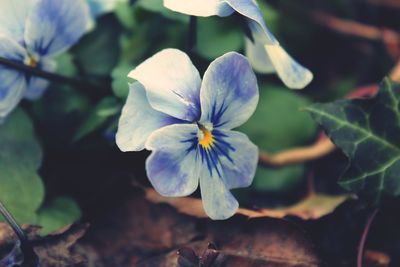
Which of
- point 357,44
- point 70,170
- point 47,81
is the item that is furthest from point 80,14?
point 357,44

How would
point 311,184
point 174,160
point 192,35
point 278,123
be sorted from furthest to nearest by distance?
point 278,123 < point 311,184 < point 192,35 < point 174,160

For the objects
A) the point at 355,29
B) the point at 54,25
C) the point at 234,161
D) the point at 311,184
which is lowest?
the point at 311,184

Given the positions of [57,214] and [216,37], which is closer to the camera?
[57,214]

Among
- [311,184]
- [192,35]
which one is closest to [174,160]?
[192,35]

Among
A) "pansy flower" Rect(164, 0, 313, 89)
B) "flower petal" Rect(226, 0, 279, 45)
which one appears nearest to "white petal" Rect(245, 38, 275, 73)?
"pansy flower" Rect(164, 0, 313, 89)

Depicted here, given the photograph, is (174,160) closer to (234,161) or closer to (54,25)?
(234,161)

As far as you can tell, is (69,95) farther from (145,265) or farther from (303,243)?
(303,243)

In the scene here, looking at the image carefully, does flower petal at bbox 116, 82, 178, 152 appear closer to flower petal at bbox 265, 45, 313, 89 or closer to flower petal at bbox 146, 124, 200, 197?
flower petal at bbox 146, 124, 200, 197

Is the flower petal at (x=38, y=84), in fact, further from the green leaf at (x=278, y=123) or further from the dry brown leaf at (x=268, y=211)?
the green leaf at (x=278, y=123)
